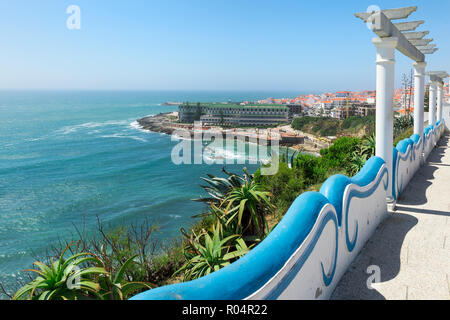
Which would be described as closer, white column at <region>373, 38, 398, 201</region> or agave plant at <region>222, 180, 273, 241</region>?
agave plant at <region>222, 180, 273, 241</region>

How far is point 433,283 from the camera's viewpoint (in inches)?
131

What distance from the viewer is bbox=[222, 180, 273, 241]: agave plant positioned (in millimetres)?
4820

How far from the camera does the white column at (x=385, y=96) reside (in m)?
5.23

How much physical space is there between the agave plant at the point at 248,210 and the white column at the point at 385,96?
81.1 inches

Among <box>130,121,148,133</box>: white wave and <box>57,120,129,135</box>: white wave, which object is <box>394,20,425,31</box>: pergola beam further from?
<box>57,120,129,135</box>: white wave

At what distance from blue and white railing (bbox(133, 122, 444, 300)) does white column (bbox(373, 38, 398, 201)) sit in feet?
2.96

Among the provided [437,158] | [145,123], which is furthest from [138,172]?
[145,123]

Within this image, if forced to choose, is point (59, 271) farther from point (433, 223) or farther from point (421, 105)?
point (421, 105)

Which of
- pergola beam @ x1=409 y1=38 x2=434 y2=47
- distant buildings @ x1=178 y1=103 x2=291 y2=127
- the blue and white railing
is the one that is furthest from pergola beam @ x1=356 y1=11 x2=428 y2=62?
distant buildings @ x1=178 y1=103 x2=291 y2=127

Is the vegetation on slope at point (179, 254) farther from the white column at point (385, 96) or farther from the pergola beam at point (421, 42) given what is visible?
the pergola beam at point (421, 42)

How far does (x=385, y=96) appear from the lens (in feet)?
17.4

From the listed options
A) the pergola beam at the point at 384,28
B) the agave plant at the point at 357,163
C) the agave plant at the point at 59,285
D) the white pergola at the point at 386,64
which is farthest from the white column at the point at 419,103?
the agave plant at the point at 59,285

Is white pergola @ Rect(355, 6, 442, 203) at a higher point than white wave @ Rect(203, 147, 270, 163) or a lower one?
higher

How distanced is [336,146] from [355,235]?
12.3 meters
